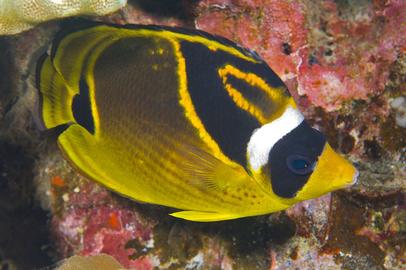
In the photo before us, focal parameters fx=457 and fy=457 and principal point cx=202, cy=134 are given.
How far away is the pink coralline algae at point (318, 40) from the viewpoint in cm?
296

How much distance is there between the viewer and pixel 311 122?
2.98 m

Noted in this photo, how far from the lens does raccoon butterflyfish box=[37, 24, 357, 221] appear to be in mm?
1862

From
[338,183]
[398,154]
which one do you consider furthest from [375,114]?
[338,183]

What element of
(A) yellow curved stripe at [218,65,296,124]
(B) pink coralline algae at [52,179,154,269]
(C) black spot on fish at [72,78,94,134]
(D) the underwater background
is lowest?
(B) pink coralline algae at [52,179,154,269]

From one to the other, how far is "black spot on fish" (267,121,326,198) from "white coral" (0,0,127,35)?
1397 millimetres

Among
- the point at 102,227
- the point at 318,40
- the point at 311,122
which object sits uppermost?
the point at 318,40

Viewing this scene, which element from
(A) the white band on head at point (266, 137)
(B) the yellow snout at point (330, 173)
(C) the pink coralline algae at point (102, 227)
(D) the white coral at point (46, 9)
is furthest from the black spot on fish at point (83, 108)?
(C) the pink coralline algae at point (102, 227)

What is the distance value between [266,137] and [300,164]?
174 mm

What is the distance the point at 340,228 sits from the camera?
9.50 feet

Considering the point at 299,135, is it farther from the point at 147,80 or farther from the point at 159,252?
the point at 159,252

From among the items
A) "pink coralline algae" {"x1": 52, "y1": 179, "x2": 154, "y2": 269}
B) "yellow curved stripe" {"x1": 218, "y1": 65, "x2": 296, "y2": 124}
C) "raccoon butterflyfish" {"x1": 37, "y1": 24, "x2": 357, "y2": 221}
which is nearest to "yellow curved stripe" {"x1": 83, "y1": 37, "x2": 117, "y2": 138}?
"raccoon butterflyfish" {"x1": 37, "y1": 24, "x2": 357, "y2": 221}

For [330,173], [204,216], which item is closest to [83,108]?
[204,216]

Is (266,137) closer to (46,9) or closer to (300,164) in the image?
(300,164)

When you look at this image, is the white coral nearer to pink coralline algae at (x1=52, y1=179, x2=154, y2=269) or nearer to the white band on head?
pink coralline algae at (x1=52, y1=179, x2=154, y2=269)
